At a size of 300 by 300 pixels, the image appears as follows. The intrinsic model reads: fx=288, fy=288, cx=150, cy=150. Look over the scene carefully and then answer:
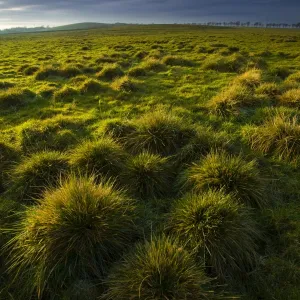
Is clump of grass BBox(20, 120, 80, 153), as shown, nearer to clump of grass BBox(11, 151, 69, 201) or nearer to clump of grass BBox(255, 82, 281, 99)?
clump of grass BBox(11, 151, 69, 201)

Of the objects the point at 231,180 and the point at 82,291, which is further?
the point at 231,180

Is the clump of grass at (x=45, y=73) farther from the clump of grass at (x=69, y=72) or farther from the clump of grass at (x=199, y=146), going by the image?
the clump of grass at (x=199, y=146)

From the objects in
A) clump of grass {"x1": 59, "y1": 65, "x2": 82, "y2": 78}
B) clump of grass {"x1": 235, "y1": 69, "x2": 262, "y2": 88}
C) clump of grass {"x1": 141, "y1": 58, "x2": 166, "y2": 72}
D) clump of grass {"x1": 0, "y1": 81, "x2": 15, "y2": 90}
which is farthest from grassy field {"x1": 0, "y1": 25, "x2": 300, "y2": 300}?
clump of grass {"x1": 141, "y1": 58, "x2": 166, "y2": 72}

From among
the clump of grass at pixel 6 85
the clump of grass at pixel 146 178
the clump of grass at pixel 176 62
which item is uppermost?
the clump of grass at pixel 146 178

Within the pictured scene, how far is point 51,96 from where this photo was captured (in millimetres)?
13047

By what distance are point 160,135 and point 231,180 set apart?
2.48 metres

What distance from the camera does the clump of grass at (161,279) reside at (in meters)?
3.30

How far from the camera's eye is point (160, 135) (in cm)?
712

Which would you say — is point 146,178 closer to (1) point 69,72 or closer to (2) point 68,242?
(2) point 68,242

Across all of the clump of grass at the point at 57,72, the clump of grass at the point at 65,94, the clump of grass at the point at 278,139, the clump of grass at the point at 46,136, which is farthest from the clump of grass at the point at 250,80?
the clump of grass at the point at 57,72

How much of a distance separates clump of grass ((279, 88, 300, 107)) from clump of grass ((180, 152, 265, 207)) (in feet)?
16.9

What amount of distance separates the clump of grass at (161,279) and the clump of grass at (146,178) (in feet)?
6.43

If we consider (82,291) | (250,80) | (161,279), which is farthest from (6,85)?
(161,279)

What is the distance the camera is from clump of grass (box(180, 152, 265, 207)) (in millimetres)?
5102
